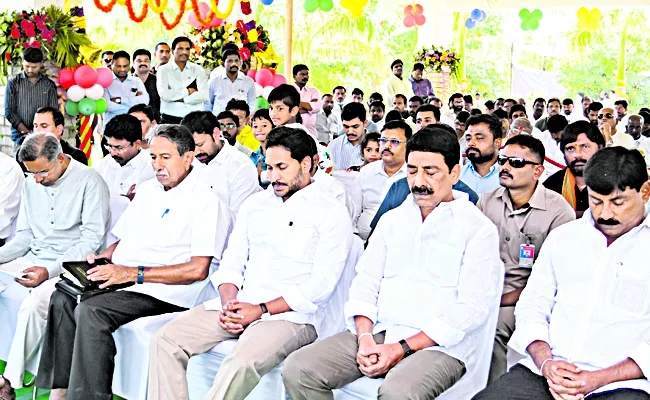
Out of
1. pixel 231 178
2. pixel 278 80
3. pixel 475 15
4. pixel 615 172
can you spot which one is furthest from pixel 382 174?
pixel 475 15

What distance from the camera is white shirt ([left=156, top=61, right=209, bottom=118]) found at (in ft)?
24.7

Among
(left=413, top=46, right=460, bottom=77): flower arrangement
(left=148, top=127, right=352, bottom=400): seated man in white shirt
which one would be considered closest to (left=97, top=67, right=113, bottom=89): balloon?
(left=148, top=127, right=352, bottom=400): seated man in white shirt

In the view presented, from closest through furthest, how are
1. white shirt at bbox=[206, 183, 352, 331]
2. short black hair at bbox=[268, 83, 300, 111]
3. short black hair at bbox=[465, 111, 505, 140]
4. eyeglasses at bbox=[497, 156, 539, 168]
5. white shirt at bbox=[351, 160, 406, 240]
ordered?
white shirt at bbox=[206, 183, 352, 331] → eyeglasses at bbox=[497, 156, 539, 168] → short black hair at bbox=[465, 111, 505, 140] → white shirt at bbox=[351, 160, 406, 240] → short black hair at bbox=[268, 83, 300, 111]

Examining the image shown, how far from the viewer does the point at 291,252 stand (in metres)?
3.22

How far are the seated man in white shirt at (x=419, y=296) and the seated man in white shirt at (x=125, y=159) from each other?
220 centimetres

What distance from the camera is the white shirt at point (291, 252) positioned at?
10.3 ft

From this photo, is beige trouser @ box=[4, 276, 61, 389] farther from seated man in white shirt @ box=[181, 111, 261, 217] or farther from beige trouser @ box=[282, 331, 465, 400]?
beige trouser @ box=[282, 331, 465, 400]

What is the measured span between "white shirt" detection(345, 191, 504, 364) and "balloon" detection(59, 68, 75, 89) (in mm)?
5076

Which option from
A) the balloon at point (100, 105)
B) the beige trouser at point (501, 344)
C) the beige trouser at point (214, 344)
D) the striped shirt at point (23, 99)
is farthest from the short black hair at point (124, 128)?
the balloon at point (100, 105)

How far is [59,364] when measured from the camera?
3400mm

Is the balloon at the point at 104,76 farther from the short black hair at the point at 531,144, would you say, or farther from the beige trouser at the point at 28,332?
the short black hair at the point at 531,144

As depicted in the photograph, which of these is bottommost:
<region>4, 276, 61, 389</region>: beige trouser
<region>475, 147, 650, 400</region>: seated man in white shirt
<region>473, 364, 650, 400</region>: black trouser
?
<region>4, 276, 61, 389</region>: beige trouser

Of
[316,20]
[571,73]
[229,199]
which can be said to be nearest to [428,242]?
[229,199]

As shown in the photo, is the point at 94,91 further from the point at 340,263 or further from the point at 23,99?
the point at 340,263
